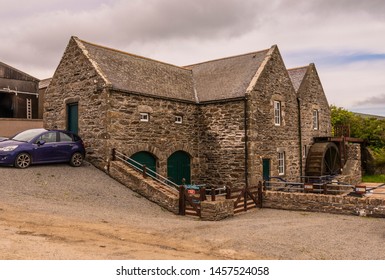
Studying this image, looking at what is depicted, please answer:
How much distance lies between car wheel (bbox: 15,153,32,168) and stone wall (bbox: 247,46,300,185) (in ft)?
33.6

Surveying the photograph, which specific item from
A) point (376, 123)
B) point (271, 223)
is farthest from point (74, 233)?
A: point (376, 123)

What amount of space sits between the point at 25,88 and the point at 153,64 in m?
16.4

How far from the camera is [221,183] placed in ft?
62.4

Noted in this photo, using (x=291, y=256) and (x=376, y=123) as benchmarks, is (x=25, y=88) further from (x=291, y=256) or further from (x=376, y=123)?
(x=376, y=123)

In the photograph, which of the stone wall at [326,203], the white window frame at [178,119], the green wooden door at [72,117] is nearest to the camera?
the stone wall at [326,203]

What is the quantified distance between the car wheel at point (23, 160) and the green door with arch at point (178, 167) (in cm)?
680

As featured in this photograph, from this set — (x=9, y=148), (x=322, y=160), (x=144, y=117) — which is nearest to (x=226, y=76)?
(x=144, y=117)

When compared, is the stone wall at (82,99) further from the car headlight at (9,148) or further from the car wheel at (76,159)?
the car headlight at (9,148)

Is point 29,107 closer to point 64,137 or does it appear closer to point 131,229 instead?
point 64,137

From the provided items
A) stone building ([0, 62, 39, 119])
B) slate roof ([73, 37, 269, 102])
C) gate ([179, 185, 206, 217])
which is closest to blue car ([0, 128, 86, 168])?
slate roof ([73, 37, 269, 102])

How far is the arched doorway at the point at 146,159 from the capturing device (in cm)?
1691

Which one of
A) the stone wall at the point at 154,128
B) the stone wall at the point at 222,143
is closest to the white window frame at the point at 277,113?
the stone wall at the point at 222,143

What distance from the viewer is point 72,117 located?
18.0m

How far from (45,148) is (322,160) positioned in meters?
16.5
